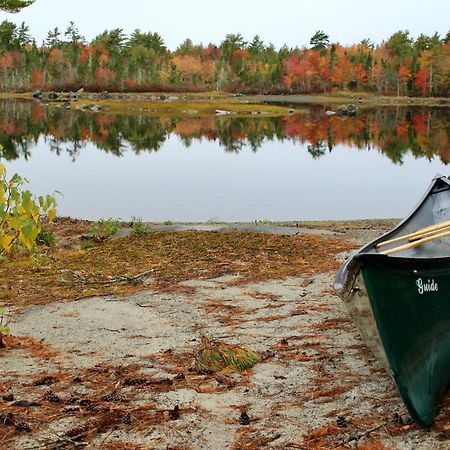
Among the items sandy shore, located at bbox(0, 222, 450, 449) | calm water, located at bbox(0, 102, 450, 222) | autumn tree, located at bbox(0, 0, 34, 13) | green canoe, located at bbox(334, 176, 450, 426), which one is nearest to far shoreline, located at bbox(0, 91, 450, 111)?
calm water, located at bbox(0, 102, 450, 222)

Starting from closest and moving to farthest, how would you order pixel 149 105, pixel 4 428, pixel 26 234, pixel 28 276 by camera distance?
pixel 4 428
pixel 26 234
pixel 28 276
pixel 149 105

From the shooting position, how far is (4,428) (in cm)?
526

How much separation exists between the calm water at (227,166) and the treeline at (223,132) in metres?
0.10

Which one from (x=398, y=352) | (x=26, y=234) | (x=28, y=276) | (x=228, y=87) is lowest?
(x=28, y=276)

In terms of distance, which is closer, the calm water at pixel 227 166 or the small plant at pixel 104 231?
the small plant at pixel 104 231

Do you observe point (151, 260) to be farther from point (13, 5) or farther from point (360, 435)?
point (13, 5)

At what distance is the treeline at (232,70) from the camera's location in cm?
12300

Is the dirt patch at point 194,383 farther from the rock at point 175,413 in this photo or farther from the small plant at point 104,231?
the small plant at point 104,231

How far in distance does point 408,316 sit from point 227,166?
3077cm

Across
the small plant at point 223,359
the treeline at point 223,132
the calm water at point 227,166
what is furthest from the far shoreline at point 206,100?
the small plant at point 223,359

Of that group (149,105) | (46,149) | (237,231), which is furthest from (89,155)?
(149,105)

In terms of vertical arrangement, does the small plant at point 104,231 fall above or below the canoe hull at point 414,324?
below

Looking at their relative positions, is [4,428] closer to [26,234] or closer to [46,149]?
[26,234]

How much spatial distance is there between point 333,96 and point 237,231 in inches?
4531
